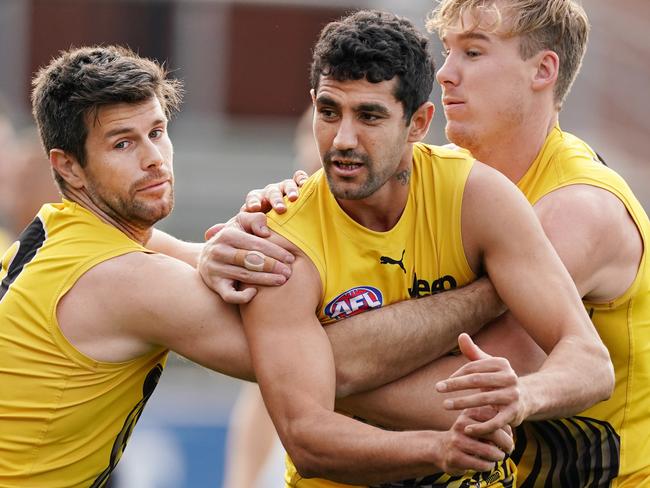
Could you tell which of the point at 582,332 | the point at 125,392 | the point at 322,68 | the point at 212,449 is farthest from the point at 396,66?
the point at 212,449

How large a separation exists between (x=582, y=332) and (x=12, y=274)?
7.09ft

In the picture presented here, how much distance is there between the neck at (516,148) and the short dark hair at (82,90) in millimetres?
1404

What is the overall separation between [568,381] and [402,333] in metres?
0.65

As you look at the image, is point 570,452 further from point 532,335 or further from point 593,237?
point 593,237

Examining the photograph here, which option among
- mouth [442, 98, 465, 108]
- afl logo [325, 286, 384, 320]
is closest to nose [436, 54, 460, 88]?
mouth [442, 98, 465, 108]

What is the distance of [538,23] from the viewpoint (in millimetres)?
5629

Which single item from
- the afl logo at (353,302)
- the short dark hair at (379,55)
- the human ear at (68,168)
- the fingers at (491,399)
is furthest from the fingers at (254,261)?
the fingers at (491,399)

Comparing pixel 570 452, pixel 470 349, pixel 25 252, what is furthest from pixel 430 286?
pixel 25 252

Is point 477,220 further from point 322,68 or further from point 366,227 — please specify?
point 322,68

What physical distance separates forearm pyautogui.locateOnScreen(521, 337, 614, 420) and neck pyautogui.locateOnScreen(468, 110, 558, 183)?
1.11m

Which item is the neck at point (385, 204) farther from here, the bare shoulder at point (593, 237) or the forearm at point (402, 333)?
the bare shoulder at point (593, 237)

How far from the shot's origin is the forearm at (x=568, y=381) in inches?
175

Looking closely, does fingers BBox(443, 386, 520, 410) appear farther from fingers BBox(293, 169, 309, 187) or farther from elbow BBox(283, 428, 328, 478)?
fingers BBox(293, 169, 309, 187)

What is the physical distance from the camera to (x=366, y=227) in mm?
4953
